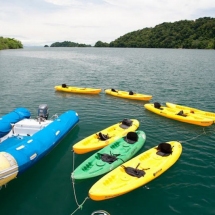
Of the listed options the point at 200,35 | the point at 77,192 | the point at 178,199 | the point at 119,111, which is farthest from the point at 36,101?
the point at 200,35

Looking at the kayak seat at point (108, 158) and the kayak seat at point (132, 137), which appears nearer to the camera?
the kayak seat at point (108, 158)

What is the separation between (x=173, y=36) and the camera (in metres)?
137

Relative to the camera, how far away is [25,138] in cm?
1550


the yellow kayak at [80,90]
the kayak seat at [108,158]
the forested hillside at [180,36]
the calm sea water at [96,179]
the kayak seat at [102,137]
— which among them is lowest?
the calm sea water at [96,179]

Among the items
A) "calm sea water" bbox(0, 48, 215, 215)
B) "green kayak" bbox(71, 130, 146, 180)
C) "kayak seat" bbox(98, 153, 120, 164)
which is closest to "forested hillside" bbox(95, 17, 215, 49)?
"calm sea water" bbox(0, 48, 215, 215)

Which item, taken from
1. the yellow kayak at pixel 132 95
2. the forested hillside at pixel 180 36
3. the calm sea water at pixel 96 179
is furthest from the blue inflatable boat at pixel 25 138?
the forested hillside at pixel 180 36

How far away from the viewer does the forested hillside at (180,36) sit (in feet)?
414

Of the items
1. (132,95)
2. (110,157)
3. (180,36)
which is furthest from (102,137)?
(180,36)

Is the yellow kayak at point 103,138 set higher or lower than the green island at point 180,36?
lower

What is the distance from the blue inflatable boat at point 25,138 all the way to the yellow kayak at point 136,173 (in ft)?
12.1

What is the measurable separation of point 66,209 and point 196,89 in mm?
26107

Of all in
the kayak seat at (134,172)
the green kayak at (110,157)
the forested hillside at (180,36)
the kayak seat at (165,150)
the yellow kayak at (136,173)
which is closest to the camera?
→ the yellow kayak at (136,173)

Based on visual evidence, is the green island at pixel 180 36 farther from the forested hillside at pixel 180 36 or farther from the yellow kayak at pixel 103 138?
the yellow kayak at pixel 103 138

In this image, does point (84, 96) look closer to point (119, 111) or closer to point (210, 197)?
point (119, 111)
